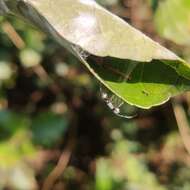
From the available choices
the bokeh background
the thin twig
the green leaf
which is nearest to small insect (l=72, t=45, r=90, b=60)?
the green leaf

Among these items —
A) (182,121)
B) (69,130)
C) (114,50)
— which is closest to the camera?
(114,50)

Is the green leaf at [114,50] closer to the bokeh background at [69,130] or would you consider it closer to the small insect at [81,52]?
the small insect at [81,52]

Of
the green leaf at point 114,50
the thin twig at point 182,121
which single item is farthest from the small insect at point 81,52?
the thin twig at point 182,121

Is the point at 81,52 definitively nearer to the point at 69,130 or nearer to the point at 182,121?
the point at 182,121

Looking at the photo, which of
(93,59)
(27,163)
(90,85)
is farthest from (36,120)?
(93,59)

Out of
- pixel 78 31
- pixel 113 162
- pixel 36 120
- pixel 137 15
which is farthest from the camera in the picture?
pixel 113 162

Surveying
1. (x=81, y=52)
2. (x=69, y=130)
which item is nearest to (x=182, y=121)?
(x=69, y=130)

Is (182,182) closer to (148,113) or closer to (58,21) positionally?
(148,113)
